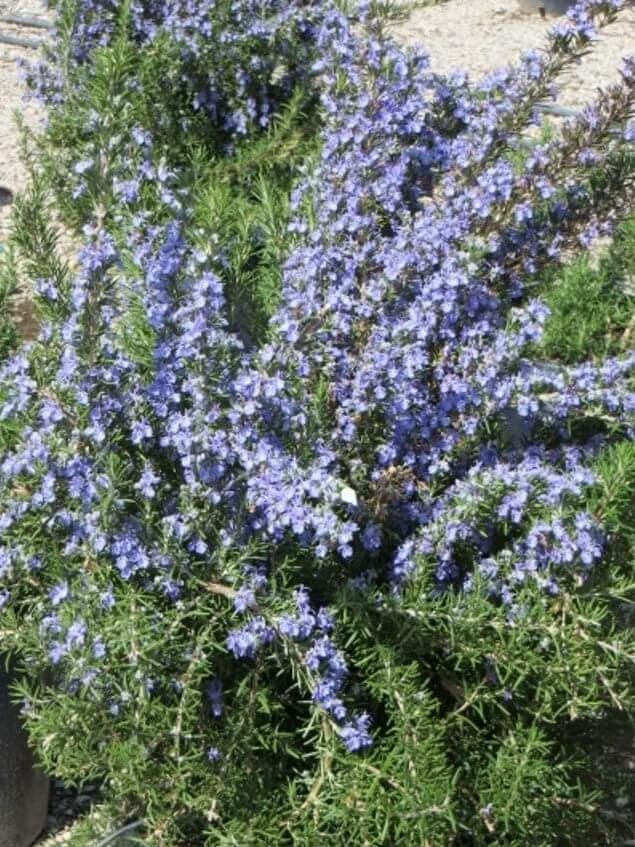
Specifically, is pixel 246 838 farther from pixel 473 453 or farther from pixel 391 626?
pixel 473 453

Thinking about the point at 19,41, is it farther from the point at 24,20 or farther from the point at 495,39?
the point at 495,39

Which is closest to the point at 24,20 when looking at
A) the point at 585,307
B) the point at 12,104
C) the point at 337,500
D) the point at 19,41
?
the point at 19,41

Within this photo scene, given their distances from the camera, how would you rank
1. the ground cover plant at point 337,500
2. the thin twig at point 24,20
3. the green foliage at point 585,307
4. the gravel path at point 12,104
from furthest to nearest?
1. the thin twig at point 24,20
2. the gravel path at point 12,104
3. the green foliage at point 585,307
4. the ground cover plant at point 337,500

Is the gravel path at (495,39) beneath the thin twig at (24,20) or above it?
beneath

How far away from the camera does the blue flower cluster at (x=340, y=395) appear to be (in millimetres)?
2352

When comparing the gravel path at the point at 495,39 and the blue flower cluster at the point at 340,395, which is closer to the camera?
the blue flower cluster at the point at 340,395

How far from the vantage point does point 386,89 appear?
2.84 metres

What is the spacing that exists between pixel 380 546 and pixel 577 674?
19.4 inches

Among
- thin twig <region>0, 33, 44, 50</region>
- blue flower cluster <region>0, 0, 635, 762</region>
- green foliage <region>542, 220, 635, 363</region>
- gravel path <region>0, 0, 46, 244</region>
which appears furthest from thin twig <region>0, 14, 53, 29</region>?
blue flower cluster <region>0, 0, 635, 762</region>

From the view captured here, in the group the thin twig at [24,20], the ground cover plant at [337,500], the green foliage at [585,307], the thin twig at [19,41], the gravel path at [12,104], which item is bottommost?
the gravel path at [12,104]

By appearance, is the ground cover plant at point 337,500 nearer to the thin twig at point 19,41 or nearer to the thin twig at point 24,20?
the thin twig at point 19,41

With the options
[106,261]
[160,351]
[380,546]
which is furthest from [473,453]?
[106,261]

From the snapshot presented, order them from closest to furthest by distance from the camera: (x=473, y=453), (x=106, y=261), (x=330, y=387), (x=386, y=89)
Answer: (x=106, y=261), (x=330, y=387), (x=473, y=453), (x=386, y=89)

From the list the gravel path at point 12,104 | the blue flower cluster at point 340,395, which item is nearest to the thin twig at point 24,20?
the gravel path at point 12,104
